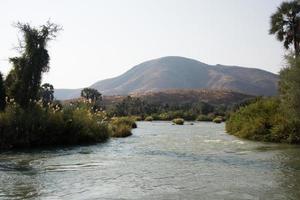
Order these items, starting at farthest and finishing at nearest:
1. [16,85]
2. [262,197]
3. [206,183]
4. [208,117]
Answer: [208,117] < [16,85] < [206,183] < [262,197]

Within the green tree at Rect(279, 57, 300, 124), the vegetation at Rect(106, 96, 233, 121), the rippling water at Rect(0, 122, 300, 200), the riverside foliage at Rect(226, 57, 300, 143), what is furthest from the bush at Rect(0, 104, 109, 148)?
the vegetation at Rect(106, 96, 233, 121)

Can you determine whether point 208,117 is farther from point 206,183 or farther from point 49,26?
point 206,183

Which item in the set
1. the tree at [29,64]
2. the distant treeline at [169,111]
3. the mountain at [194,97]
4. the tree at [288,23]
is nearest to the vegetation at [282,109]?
the tree at [288,23]

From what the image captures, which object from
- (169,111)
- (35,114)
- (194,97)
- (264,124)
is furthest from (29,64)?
(194,97)

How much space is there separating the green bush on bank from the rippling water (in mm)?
4715

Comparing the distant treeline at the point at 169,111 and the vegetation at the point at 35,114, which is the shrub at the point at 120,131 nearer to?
the vegetation at the point at 35,114

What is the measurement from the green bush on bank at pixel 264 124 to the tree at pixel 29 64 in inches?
598

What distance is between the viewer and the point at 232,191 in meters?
12.6

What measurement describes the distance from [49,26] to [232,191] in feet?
68.5

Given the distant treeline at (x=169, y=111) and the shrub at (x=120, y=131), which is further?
the distant treeline at (x=169, y=111)

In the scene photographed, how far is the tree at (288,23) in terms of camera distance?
4175 cm

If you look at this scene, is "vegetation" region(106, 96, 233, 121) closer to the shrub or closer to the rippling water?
the shrub

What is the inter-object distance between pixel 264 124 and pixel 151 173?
17.5 m

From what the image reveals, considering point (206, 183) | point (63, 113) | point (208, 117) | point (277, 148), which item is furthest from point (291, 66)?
point (208, 117)
